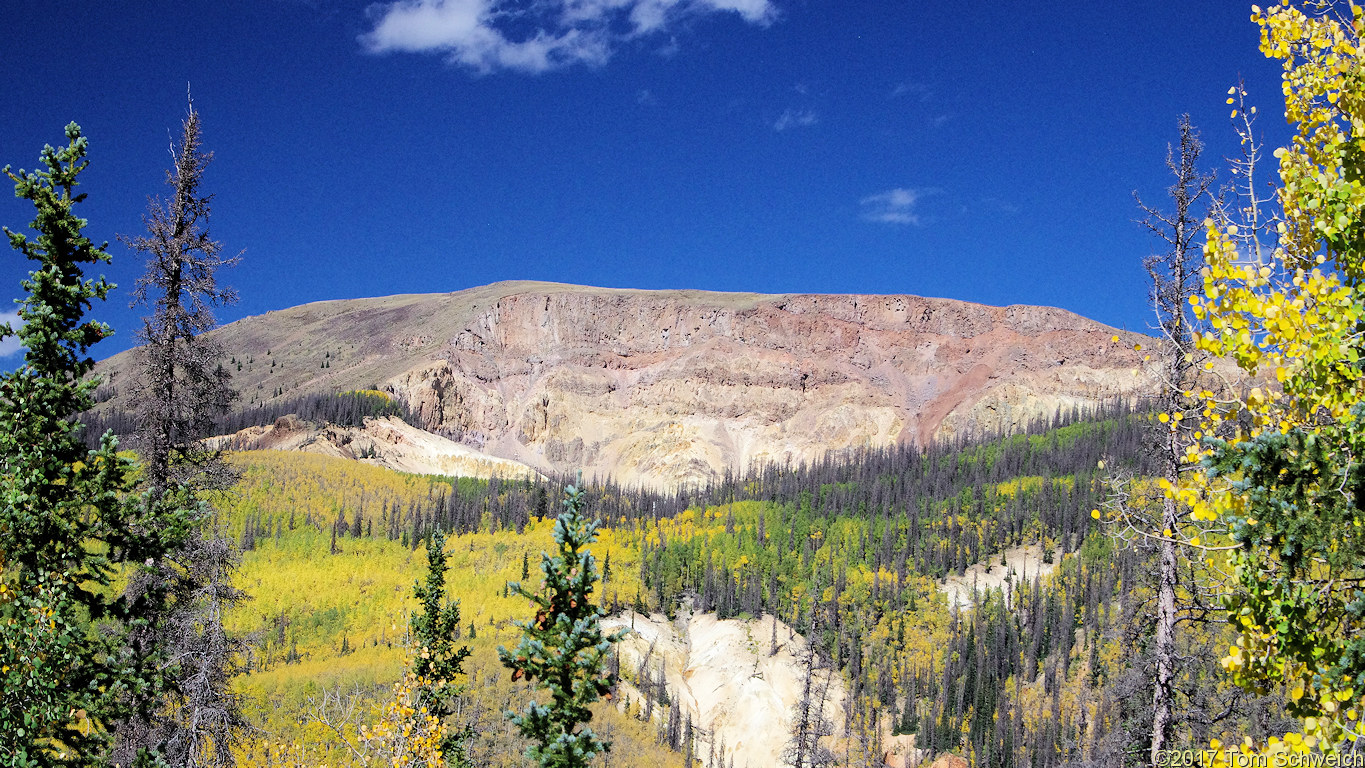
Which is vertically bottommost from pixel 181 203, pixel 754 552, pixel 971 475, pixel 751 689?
pixel 751 689

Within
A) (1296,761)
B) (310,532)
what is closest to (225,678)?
(1296,761)

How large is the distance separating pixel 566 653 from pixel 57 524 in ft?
23.1

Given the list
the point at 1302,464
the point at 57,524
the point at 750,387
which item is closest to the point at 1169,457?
the point at 1302,464

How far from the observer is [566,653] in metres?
11.5

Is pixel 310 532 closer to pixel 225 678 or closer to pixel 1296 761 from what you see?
pixel 225 678

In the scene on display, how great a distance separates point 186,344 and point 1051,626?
10267 centimetres

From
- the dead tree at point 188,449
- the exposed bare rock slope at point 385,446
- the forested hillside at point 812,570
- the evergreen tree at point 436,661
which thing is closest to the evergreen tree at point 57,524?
the dead tree at point 188,449

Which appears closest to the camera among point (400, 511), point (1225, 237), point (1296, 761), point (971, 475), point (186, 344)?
point (1296, 761)

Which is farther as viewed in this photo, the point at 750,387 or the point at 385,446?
the point at 750,387

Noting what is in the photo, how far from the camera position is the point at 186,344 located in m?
17.7

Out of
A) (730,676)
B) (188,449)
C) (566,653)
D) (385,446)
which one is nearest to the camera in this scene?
(566,653)

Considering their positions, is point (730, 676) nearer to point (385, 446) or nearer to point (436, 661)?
point (436, 661)

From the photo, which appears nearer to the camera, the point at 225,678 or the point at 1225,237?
the point at 1225,237

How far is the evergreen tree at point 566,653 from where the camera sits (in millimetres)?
11336
